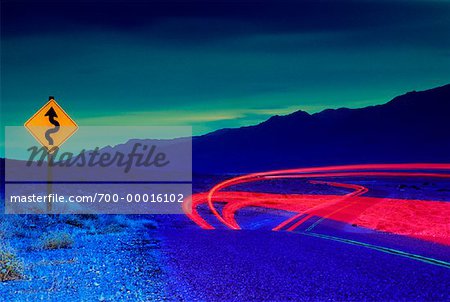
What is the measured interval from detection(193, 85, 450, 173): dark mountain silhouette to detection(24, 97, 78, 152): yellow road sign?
11004 cm

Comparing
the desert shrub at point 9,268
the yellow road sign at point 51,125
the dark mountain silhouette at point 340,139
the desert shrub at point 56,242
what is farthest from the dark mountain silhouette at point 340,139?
the desert shrub at point 9,268

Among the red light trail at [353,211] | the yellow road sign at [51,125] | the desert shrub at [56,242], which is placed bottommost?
the red light trail at [353,211]

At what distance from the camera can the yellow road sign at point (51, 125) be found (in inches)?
766

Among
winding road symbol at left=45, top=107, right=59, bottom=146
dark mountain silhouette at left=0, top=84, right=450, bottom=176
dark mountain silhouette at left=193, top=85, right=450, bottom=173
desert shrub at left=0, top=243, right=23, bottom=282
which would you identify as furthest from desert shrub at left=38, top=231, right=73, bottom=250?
dark mountain silhouette at left=193, top=85, right=450, bottom=173

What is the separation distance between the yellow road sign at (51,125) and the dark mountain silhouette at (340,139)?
11004 centimetres

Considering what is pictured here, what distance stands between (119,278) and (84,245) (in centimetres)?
451

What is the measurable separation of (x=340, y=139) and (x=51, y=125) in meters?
147

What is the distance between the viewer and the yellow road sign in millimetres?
19453

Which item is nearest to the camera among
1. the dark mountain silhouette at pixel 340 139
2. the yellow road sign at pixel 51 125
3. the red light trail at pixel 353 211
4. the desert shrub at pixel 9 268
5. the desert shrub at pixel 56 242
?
the desert shrub at pixel 9 268

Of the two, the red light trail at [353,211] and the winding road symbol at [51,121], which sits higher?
the winding road symbol at [51,121]

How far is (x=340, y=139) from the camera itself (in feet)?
535

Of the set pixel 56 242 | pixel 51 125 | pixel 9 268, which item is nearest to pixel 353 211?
pixel 51 125

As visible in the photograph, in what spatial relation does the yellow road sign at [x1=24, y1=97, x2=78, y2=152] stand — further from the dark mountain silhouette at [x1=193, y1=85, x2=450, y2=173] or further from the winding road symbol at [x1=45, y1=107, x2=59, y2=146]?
the dark mountain silhouette at [x1=193, y1=85, x2=450, y2=173]

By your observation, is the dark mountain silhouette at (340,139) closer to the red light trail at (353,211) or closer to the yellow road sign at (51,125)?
the red light trail at (353,211)
